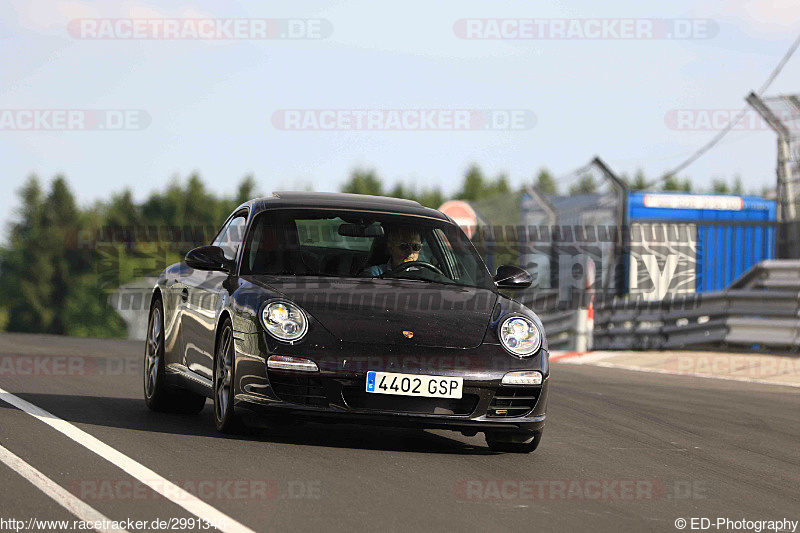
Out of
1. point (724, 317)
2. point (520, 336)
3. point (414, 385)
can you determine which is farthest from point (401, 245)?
point (724, 317)

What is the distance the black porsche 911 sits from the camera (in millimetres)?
6867

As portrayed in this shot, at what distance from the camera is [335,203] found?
835cm

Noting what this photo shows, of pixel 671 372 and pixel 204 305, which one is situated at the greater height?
pixel 204 305

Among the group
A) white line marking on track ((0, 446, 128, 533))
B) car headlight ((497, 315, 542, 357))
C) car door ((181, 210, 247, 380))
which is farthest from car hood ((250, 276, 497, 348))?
white line marking on track ((0, 446, 128, 533))

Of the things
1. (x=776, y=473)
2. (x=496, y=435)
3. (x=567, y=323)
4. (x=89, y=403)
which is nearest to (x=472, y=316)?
(x=496, y=435)

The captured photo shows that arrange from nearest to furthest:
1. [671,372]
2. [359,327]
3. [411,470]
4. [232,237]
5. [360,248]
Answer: [411,470] → [359,327] → [360,248] → [232,237] → [671,372]

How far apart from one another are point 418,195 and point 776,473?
127 metres

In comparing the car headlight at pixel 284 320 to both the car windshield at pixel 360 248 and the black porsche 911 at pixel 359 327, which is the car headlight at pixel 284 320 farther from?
the car windshield at pixel 360 248

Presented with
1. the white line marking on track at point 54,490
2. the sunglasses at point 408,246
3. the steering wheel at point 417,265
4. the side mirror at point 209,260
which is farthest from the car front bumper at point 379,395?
the sunglasses at point 408,246

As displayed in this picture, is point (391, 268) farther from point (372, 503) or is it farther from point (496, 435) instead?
point (372, 503)

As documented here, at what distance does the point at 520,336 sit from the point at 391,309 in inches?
29.2

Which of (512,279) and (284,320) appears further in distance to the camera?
(512,279)

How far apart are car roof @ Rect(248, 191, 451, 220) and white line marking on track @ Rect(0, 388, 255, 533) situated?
6.07 feet

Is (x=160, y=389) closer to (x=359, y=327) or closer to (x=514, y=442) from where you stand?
(x=359, y=327)
